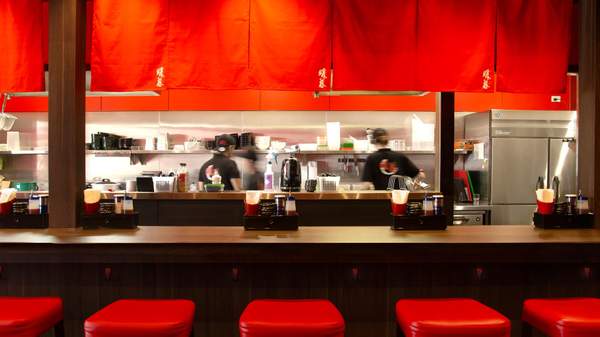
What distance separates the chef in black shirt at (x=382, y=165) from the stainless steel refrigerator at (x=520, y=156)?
1224mm

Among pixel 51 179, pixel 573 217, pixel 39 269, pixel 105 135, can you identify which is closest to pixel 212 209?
pixel 51 179

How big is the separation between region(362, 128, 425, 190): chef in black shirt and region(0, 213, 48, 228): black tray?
4.89m

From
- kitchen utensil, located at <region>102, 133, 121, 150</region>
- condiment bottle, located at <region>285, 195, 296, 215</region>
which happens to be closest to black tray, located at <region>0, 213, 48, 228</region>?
condiment bottle, located at <region>285, 195, 296, 215</region>

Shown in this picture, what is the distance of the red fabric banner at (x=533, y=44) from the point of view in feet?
12.3

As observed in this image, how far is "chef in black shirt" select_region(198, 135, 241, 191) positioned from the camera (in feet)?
24.3

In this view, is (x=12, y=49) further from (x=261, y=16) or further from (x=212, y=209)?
(x=212, y=209)

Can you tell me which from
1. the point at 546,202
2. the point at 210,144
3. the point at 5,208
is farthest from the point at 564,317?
the point at 210,144

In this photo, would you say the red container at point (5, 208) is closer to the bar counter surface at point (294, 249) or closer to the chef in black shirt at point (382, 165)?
the bar counter surface at point (294, 249)

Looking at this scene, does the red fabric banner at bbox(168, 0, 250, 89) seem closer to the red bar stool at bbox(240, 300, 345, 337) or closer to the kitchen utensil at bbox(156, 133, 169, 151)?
the red bar stool at bbox(240, 300, 345, 337)

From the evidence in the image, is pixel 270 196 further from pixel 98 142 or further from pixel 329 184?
pixel 98 142

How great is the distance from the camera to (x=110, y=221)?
10.7 feet

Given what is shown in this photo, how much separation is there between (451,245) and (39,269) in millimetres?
2453

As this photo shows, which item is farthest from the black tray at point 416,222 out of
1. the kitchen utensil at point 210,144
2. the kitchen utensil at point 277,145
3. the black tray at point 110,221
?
the kitchen utensil at point 210,144

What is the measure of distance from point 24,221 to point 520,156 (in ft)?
18.8
